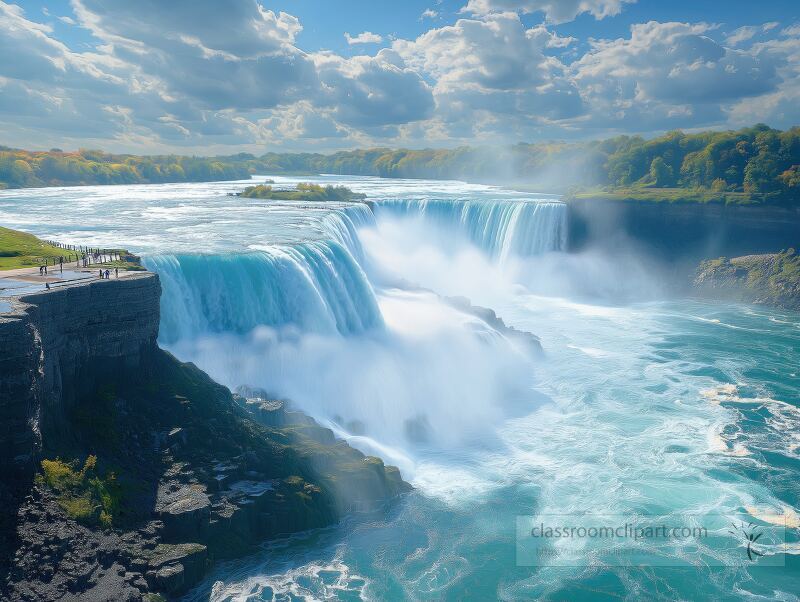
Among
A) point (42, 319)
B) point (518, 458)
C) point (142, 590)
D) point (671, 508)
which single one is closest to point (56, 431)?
point (42, 319)

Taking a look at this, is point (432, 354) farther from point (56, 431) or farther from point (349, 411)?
point (56, 431)

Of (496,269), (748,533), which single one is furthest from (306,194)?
(748,533)

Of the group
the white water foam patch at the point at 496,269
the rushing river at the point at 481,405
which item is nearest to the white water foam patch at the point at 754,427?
the rushing river at the point at 481,405

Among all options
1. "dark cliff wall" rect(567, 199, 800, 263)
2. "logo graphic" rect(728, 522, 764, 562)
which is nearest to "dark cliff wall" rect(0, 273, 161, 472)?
"logo graphic" rect(728, 522, 764, 562)

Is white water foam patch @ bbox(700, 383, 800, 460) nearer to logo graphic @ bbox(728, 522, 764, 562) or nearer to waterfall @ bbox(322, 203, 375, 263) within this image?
logo graphic @ bbox(728, 522, 764, 562)

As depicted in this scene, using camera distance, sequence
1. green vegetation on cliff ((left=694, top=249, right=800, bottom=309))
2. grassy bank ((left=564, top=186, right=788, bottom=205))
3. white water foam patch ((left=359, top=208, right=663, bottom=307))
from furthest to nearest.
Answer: grassy bank ((left=564, top=186, right=788, bottom=205))
white water foam patch ((left=359, top=208, right=663, bottom=307))
green vegetation on cliff ((left=694, top=249, right=800, bottom=309))

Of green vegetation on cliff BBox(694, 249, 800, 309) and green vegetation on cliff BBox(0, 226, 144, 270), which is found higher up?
green vegetation on cliff BBox(0, 226, 144, 270)

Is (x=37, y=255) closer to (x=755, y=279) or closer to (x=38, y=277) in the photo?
(x=38, y=277)
